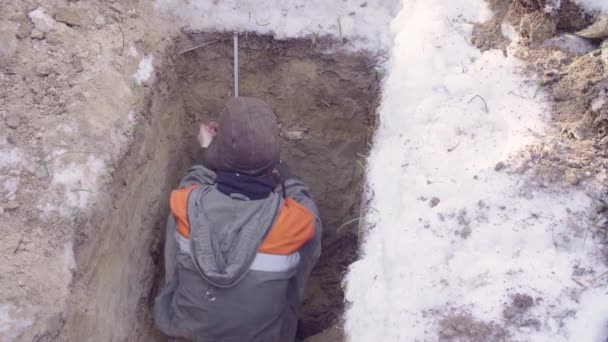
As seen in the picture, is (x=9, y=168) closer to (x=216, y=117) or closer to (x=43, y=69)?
(x=43, y=69)

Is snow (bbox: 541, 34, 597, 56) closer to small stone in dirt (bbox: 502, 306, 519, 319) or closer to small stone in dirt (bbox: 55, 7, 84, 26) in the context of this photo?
small stone in dirt (bbox: 502, 306, 519, 319)

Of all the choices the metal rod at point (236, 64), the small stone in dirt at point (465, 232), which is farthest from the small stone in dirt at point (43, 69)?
the small stone in dirt at point (465, 232)

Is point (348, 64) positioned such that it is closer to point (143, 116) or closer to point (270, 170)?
point (270, 170)

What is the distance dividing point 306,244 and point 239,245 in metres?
0.42

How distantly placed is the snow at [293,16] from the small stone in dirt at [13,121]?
3.68 ft

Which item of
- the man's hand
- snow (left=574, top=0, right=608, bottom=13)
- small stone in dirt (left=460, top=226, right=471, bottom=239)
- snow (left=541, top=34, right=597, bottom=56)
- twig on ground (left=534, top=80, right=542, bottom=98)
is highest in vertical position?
snow (left=574, top=0, right=608, bottom=13)

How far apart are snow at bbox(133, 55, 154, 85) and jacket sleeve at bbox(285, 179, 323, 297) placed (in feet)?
3.07

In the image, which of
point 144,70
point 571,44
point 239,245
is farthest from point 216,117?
point 571,44

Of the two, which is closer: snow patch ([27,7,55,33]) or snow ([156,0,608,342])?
snow ([156,0,608,342])

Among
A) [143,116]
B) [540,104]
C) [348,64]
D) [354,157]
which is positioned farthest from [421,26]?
[143,116]

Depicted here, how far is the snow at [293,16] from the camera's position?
3227 mm

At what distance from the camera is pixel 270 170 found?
2.88 meters

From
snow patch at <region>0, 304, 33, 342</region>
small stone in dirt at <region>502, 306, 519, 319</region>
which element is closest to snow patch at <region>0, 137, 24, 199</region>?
snow patch at <region>0, 304, 33, 342</region>

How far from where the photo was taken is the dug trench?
2752 millimetres
